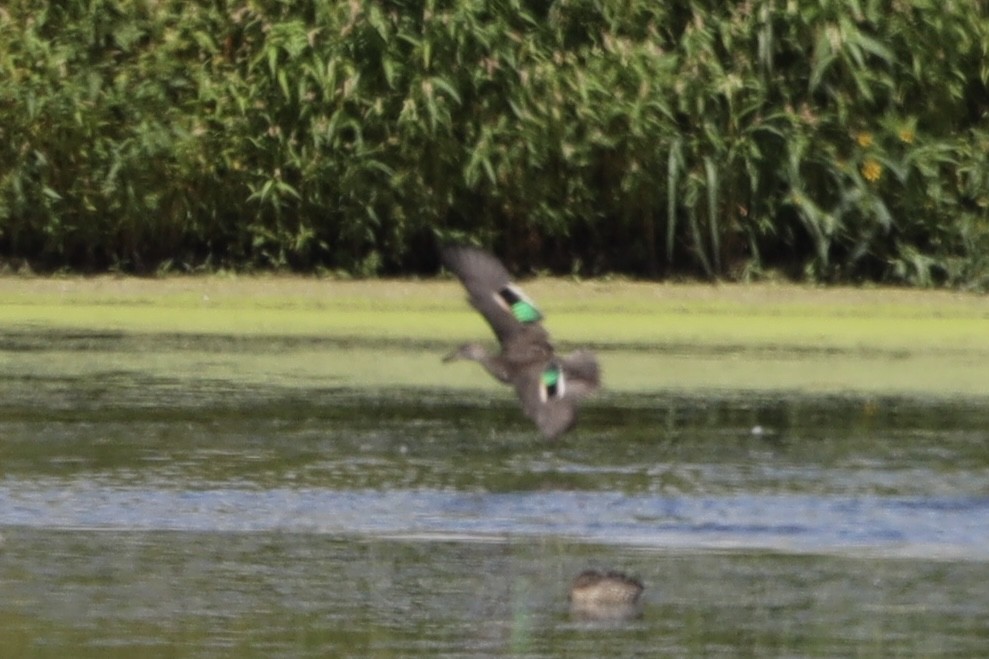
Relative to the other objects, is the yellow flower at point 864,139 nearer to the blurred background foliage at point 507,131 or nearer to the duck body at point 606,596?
the blurred background foliage at point 507,131

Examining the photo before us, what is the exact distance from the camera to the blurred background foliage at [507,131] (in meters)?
9.75

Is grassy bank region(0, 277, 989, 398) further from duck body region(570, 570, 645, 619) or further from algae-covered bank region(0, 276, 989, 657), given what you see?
duck body region(570, 570, 645, 619)

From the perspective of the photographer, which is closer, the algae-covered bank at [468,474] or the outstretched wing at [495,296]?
the algae-covered bank at [468,474]

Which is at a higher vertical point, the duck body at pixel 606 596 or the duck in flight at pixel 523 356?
the duck in flight at pixel 523 356

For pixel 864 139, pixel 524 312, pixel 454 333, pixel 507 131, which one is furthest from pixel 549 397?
pixel 864 139

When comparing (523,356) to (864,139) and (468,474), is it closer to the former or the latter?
(468,474)

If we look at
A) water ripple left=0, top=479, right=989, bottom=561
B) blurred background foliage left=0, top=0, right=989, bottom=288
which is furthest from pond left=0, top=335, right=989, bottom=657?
blurred background foliage left=0, top=0, right=989, bottom=288

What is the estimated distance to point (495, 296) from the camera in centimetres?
693

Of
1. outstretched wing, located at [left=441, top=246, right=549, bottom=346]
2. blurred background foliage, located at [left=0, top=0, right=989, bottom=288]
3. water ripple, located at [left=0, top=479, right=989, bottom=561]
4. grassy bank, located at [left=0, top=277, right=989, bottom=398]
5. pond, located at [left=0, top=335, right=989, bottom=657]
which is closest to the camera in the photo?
pond, located at [left=0, top=335, right=989, bottom=657]

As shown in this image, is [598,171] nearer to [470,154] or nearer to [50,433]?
[470,154]

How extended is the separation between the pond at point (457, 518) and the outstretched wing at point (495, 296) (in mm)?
347

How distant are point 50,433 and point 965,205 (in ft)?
14.1

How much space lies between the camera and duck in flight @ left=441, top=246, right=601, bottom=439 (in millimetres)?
6504

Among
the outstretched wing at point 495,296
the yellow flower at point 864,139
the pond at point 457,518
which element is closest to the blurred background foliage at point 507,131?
the yellow flower at point 864,139
